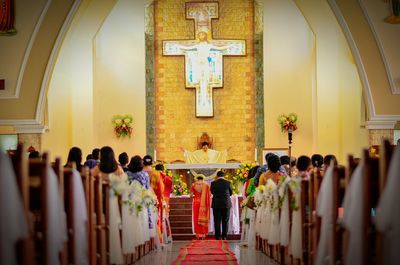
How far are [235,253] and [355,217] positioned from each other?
587 cm

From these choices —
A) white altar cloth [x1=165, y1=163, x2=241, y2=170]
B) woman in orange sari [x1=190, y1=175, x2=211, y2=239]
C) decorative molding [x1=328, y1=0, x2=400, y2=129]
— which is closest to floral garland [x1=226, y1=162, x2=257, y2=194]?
white altar cloth [x1=165, y1=163, x2=241, y2=170]

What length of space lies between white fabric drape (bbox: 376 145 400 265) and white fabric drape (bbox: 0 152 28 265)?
272cm

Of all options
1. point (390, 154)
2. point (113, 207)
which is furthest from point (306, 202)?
point (390, 154)

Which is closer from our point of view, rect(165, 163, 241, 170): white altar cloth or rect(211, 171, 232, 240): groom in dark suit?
rect(211, 171, 232, 240): groom in dark suit

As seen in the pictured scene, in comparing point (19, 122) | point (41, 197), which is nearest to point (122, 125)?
point (19, 122)

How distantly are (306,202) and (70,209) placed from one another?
10.2 feet

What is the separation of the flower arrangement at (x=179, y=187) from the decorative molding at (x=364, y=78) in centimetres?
540

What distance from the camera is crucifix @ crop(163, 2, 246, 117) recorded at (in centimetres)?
2117

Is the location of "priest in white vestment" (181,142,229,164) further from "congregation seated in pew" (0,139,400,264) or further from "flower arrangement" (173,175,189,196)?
"congregation seated in pew" (0,139,400,264)

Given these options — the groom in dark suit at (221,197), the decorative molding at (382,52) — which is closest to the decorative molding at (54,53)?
the groom in dark suit at (221,197)

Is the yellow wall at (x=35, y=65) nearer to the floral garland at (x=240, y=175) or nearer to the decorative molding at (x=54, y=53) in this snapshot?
the decorative molding at (x=54, y=53)

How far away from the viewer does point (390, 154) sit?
606cm

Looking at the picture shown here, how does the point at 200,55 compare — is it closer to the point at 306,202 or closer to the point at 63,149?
the point at 63,149

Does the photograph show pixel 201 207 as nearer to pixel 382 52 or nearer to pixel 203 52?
pixel 382 52
